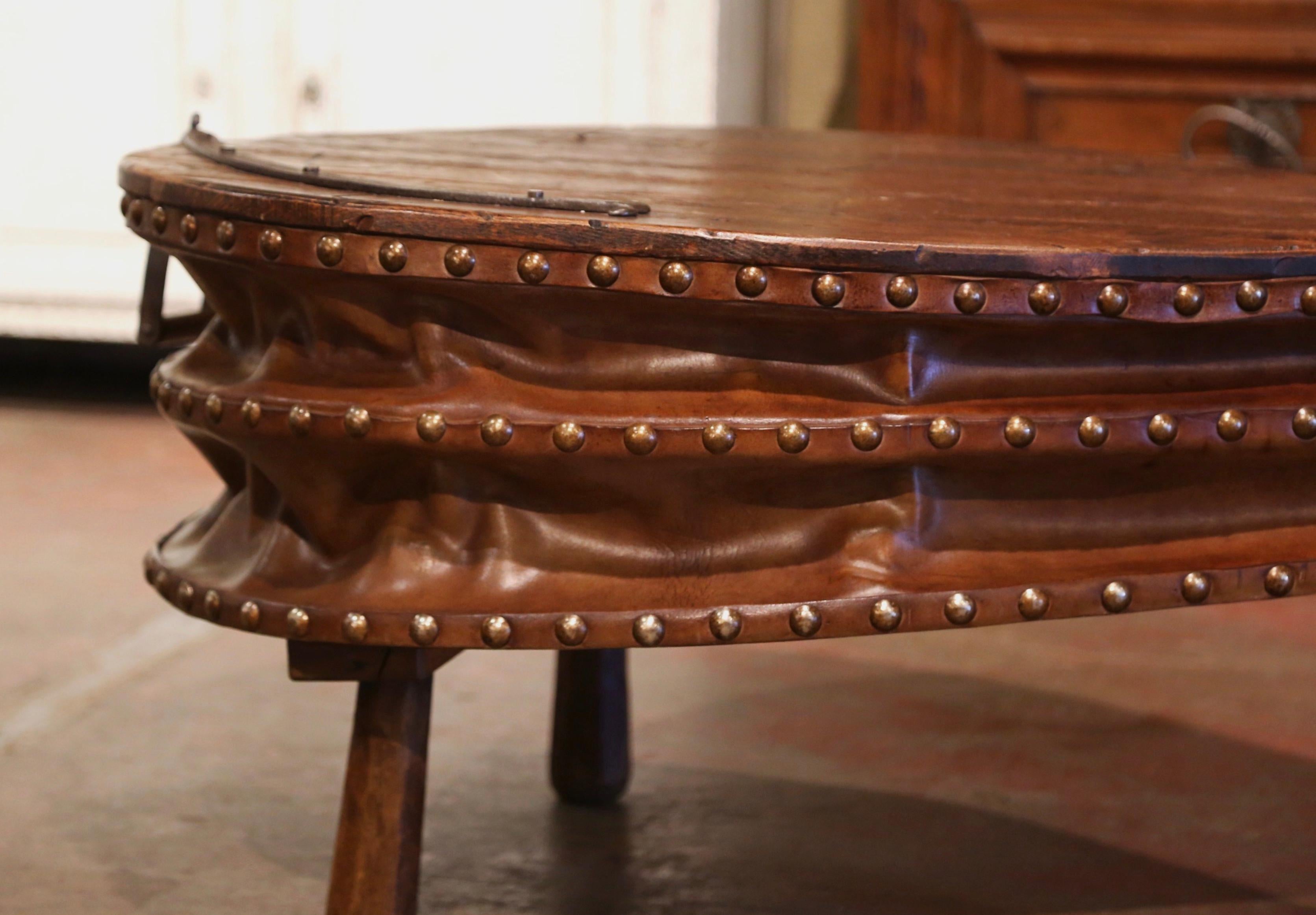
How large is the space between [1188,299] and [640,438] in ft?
0.86

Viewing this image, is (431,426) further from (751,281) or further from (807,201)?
(807,201)

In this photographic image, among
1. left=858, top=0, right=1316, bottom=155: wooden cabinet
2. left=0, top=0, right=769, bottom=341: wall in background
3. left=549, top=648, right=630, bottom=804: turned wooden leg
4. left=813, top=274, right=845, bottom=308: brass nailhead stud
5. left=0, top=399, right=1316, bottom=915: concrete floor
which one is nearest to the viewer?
left=813, top=274, right=845, bottom=308: brass nailhead stud

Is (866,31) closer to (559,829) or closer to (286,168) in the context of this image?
(559,829)

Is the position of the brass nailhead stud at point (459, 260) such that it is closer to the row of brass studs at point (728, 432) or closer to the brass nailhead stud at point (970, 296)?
the row of brass studs at point (728, 432)

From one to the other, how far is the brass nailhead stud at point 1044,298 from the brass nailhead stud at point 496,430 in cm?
25

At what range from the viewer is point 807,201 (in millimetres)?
892

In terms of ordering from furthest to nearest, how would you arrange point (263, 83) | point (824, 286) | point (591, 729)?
1. point (263, 83)
2. point (591, 729)
3. point (824, 286)

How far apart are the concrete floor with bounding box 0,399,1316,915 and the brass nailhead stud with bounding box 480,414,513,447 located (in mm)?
599

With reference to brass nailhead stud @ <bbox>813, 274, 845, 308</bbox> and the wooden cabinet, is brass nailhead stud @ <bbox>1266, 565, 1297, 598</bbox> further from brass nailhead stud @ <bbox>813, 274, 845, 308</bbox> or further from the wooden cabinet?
the wooden cabinet

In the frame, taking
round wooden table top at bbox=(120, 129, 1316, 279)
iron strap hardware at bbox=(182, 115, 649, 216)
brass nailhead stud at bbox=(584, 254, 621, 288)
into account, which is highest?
iron strap hardware at bbox=(182, 115, 649, 216)

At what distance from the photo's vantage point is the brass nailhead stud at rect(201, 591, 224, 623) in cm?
82

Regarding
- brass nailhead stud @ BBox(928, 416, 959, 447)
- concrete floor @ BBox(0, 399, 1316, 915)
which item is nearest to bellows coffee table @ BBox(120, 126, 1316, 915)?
brass nailhead stud @ BBox(928, 416, 959, 447)

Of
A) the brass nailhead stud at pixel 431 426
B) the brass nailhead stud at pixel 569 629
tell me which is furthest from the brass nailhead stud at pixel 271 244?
the brass nailhead stud at pixel 569 629

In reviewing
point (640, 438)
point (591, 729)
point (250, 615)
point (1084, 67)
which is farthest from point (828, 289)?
point (1084, 67)
